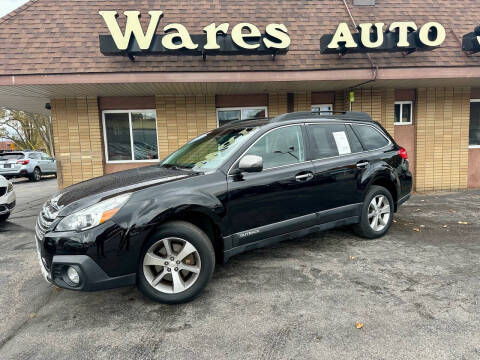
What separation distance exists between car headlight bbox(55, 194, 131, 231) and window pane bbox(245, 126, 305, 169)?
1.50m

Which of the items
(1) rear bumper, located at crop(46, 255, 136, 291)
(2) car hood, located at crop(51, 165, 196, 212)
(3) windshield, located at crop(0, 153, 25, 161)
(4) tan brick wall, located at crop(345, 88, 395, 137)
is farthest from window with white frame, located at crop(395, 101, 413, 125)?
(3) windshield, located at crop(0, 153, 25, 161)

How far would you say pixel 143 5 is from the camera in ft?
27.4

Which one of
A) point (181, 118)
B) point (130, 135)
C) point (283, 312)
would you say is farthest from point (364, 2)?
point (283, 312)

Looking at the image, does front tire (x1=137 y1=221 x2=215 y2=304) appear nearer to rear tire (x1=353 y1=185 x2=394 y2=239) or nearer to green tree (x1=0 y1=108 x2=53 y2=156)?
rear tire (x1=353 y1=185 x2=394 y2=239)

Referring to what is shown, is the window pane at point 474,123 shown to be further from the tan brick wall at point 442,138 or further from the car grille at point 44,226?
the car grille at point 44,226

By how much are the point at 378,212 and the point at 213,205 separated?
2.77 m

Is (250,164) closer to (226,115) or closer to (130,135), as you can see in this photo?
(226,115)

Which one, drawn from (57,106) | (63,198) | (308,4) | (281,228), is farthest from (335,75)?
(57,106)

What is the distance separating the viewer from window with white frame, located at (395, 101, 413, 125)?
28.7 feet

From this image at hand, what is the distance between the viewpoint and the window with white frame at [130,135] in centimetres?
828

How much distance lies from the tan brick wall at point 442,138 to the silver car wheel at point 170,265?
8074 mm

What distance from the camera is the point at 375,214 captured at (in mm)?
4590

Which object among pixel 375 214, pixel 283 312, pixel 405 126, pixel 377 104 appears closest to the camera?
pixel 283 312

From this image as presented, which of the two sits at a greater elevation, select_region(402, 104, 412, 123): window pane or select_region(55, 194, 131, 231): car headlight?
select_region(402, 104, 412, 123): window pane
